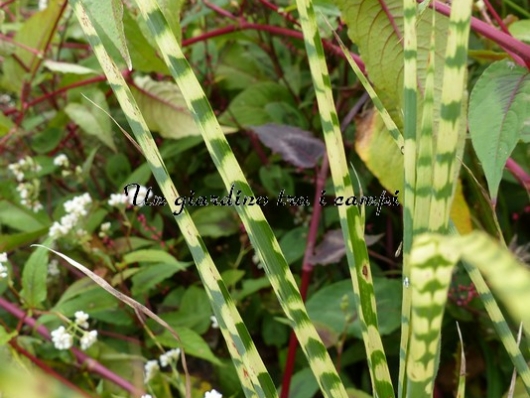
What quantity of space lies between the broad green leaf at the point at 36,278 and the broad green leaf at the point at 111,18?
0.29 metres

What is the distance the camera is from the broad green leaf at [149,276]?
646mm

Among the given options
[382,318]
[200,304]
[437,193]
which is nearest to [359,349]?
[382,318]

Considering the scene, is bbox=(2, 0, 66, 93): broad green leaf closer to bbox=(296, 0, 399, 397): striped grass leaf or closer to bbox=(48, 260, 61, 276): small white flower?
bbox=(48, 260, 61, 276): small white flower

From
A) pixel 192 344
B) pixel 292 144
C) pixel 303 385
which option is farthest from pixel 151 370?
pixel 292 144

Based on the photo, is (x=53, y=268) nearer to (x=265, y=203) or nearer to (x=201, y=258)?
(x=265, y=203)

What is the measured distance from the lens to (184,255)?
781 millimetres

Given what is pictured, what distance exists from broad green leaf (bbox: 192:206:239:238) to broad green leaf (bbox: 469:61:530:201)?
1.19 ft

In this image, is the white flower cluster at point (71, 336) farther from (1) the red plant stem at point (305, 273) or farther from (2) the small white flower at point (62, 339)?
(1) the red plant stem at point (305, 273)

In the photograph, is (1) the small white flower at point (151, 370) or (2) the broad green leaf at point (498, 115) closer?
(2) the broad green leaf at point (498, 115)

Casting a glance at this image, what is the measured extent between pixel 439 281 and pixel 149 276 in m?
0.49

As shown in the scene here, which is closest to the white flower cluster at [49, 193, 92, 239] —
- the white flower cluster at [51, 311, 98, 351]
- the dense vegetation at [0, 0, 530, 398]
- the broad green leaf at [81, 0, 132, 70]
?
the dense vegetation at [0, 0, 530, 398]

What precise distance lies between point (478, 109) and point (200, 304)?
375 millimetres

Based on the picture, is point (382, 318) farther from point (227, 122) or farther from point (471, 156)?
point (227, 122)

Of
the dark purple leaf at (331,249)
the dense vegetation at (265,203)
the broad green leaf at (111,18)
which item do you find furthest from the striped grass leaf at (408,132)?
the dark purple leaf at (331,249)
